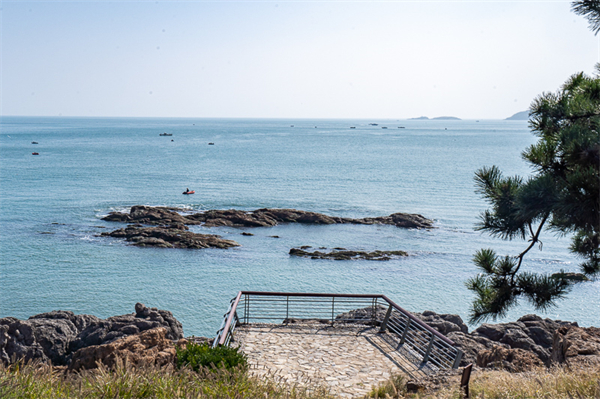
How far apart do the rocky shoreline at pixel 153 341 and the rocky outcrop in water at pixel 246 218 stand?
1043 inches

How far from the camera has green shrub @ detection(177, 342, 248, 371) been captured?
26.9ft

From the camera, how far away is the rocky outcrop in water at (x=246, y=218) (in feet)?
154

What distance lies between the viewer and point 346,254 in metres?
38.0

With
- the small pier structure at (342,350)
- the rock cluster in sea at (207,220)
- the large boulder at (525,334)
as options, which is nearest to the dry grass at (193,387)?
the small pier structure at (342,350)

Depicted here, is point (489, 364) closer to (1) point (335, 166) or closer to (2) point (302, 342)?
(2) point (302, 342)

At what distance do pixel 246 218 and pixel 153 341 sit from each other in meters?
36.0

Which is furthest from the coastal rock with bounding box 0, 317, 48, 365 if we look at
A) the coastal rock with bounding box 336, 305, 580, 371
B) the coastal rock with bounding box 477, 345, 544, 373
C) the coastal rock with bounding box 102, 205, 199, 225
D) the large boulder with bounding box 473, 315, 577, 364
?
the coastal rock with bounding box 102, 205, 199, 225

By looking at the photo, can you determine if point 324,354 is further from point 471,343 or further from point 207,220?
point 207,220

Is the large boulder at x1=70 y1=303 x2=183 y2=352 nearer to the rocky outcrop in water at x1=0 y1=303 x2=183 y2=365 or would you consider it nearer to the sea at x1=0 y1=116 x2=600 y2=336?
the rocky outcrop in water at x1=0 y1=303 x2=183 y2=365

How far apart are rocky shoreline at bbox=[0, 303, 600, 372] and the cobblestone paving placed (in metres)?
1.87

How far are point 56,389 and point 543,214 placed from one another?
777 centimetres

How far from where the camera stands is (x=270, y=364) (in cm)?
1091

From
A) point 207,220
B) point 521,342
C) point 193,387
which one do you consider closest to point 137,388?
point 193,387

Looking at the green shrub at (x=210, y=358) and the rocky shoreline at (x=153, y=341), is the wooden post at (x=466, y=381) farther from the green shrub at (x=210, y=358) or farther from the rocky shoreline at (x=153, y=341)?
the green shrub at (x=210, y=358)
